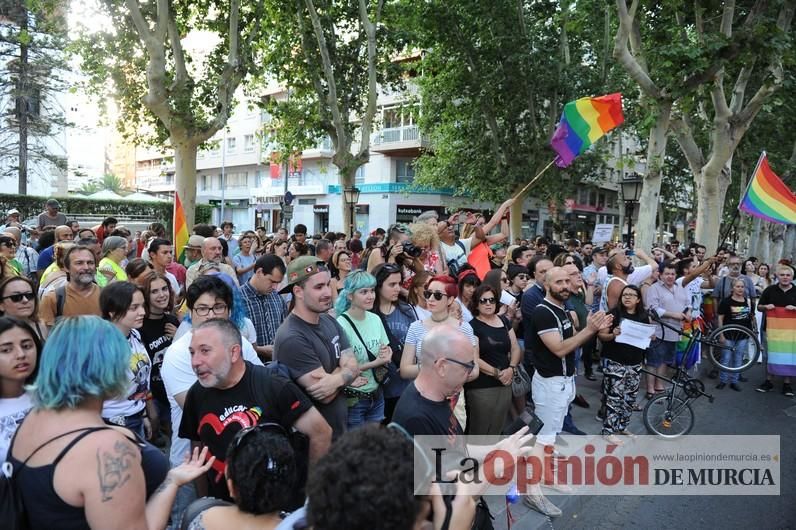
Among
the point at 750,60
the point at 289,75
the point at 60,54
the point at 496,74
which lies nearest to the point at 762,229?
the point at 496,74

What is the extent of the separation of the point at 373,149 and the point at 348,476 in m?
31.8

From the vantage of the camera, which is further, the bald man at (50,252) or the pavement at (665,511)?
the bald man at (50,252)

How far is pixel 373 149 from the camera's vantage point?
3231 centimetres

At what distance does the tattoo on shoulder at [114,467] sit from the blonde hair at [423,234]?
4.57 meters

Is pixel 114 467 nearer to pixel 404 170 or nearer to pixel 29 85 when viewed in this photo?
pixel 29 85

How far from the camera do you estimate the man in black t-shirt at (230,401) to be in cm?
249

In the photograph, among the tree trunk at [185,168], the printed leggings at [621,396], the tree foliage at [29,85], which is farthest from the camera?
the tree foliage at [29,85]

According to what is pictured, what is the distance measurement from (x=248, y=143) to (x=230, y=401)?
145 ft

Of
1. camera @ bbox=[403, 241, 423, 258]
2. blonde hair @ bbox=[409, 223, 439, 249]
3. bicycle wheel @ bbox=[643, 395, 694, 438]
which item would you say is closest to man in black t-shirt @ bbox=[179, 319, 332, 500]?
camera @ bbox=[403, 241, 423, 258]

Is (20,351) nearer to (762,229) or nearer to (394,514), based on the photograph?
(394,514)

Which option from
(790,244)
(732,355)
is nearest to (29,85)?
(732,355)

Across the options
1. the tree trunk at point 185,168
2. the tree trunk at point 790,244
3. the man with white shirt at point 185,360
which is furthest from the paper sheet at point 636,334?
the tree trunk at point 790,244

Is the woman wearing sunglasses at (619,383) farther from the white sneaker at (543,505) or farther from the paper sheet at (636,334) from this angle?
the white sneaker at (543,505)

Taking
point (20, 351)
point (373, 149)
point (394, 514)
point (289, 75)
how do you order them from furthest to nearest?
point (373, 149) → point (289, 75) → point (20, 351) → point (394, 514)
